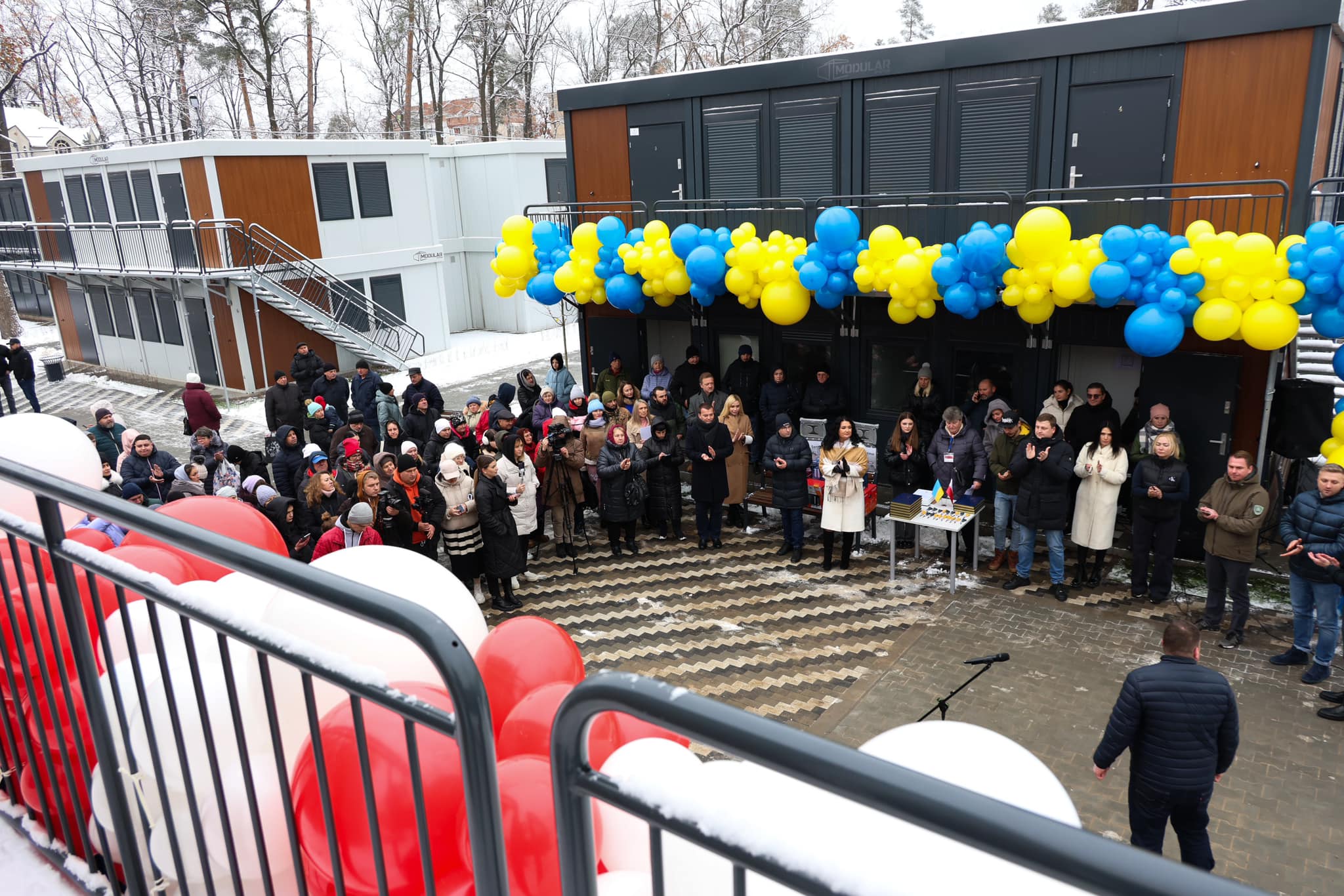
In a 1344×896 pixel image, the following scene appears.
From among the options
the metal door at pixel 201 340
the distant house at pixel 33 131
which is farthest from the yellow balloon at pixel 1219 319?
the distant house at pixel 33 131

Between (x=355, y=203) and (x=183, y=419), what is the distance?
22.8ft

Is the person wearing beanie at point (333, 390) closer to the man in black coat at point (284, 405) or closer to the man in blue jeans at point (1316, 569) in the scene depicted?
the man in black coat at point (284, 405)

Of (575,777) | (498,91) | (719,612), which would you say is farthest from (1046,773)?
(498,91)

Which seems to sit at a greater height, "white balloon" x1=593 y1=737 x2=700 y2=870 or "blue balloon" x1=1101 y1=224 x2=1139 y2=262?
"blue balloon" x1=1101 y1=224 x2=1139 y2=262

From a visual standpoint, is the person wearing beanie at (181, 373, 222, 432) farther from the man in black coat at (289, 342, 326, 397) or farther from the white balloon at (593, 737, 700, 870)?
the white balloon at (593, 737, 700, 870)

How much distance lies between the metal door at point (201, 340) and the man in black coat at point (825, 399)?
15.3 meters

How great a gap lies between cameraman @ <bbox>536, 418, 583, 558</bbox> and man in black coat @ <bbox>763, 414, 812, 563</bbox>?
2390 millimetres

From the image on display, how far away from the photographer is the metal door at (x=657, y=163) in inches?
571

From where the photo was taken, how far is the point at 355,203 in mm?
23719

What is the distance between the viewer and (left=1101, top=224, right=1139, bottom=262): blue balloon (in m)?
8.99

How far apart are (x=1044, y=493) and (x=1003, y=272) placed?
2.38 m

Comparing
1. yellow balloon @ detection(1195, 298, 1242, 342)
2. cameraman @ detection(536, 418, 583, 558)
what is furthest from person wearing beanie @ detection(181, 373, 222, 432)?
yellow balloon @ detection(1195, 298, 1242, 342)

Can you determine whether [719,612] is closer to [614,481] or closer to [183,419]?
[614,481]

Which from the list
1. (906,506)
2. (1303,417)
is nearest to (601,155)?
(906,506)
